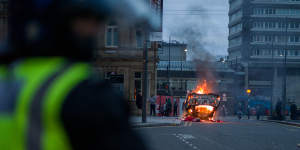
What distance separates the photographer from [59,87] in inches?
54.8

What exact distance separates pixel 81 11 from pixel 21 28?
7.7 inches

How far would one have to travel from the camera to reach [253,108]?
4997 cm

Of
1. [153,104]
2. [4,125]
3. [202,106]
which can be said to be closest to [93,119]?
[4,125]

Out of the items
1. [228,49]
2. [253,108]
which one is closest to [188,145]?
[253,108]

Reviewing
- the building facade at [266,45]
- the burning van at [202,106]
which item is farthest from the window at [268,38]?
the burning van at [202,106]

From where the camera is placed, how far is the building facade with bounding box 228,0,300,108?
71.2 m

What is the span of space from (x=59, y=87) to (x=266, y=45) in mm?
76106

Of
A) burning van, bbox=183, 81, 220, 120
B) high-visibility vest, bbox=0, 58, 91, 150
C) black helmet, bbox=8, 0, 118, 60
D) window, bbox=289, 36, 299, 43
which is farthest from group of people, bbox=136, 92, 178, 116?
window, bbox=289, 36, 299, 43

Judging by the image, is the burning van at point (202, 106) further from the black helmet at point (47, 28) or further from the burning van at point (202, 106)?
the black helmet at point (47, 28)

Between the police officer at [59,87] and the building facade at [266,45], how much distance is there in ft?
225

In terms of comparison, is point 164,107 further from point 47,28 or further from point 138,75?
point 47,28

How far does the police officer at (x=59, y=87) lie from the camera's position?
138 centimetres

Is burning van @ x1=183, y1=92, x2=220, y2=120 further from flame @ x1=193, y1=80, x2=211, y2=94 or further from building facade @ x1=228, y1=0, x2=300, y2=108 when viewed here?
building facade @ x1=228, y1=0, x2=300, y2=108

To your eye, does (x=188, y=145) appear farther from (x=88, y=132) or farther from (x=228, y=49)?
(x=228, y=49)
